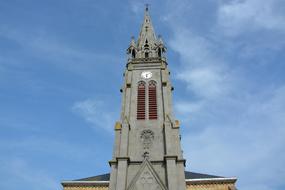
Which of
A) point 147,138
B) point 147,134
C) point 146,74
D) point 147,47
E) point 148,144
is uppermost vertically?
point 147,47

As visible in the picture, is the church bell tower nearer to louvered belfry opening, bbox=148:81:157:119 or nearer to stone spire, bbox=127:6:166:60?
louvered belfry opening, bbox=148:81:157:119

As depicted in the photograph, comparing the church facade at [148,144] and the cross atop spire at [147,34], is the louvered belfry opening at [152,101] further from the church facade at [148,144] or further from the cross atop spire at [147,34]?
the cross atop spire at [147,34]

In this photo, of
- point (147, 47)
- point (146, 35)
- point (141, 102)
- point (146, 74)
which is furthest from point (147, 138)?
point (146, 35)

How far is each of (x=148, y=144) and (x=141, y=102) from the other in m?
4.73

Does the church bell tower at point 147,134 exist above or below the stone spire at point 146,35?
below

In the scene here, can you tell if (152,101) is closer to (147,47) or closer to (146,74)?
(146,74)

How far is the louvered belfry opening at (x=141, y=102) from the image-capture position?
2909cm

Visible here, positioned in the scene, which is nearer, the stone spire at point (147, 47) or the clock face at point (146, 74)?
the clock face at point (146, 74)

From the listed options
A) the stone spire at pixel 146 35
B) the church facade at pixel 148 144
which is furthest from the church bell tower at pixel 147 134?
the stone spire at pixel 146 35

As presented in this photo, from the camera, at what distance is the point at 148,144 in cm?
2684

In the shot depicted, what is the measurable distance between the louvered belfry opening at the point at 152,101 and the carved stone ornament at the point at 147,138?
68.5 inches

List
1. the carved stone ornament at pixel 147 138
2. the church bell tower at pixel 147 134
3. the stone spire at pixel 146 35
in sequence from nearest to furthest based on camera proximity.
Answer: the church bell tower at pixel 147 134 < the carved stone ornament at pixel 147 138 < the stone spire at pixel 146 35

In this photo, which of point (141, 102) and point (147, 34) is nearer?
point (141, 102)

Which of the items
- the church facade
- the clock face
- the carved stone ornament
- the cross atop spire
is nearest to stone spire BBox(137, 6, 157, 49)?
the cross atop spire
